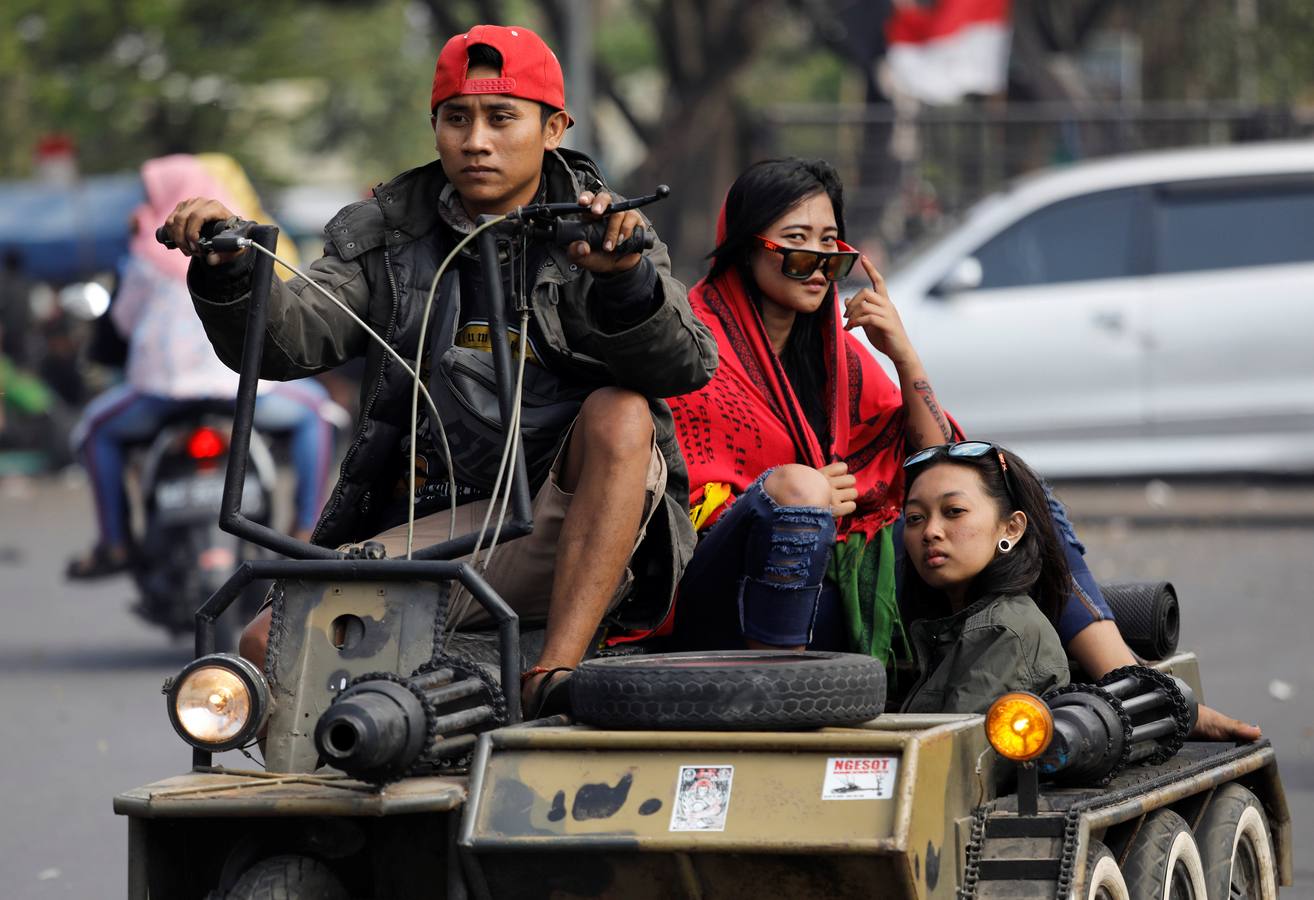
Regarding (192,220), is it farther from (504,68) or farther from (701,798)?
(701,798)

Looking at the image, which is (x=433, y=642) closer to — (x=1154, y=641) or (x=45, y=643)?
(x=1154, y=641)

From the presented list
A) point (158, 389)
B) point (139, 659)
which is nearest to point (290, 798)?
point (158, 389)

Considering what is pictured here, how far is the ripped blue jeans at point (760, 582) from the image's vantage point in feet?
14.6

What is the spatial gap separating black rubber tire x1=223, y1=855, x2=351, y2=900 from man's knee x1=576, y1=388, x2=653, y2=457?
100 centimetres

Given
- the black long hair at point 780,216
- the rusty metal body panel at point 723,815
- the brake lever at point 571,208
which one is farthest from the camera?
the black long hair at point 780,216

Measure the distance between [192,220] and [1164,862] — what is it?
206cm

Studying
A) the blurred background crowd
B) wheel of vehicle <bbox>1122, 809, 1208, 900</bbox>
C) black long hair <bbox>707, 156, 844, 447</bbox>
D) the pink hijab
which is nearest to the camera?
wheel of vehicle <bbox>1122, 809, 1208, 900</bbox>

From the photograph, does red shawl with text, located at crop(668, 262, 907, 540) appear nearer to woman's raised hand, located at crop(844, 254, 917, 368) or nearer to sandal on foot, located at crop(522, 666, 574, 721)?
woman's raised hand, located at crop(844, 254, 917, 368)

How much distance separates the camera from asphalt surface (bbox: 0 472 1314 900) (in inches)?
252

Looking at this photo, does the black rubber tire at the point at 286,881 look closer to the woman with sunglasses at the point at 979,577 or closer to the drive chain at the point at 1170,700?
the woman with sunglasses at the point at 979,577

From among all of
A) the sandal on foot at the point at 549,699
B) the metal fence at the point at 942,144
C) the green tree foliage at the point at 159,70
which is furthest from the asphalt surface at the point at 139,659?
the green tree foliage at the point at 159,70

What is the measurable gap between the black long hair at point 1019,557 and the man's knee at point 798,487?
250 millimetres

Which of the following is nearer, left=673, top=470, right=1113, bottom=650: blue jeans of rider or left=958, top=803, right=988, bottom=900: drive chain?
left=958, top=803, right=988, bottom=900: drive chain

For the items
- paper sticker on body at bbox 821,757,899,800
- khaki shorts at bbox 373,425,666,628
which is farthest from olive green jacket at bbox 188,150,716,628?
paper sticker on body at bbox 821,757,899,800
